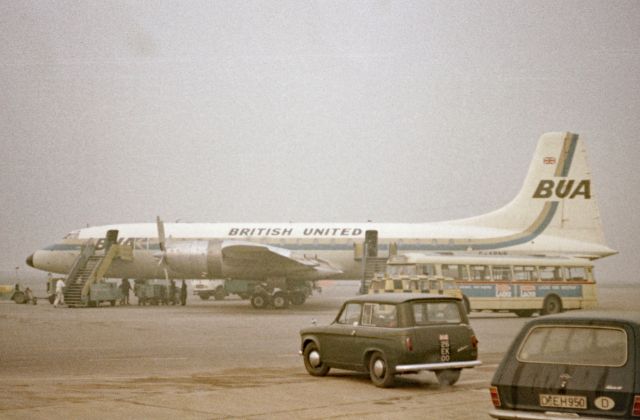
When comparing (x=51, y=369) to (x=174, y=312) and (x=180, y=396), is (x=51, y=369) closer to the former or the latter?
(x=180, y=396)

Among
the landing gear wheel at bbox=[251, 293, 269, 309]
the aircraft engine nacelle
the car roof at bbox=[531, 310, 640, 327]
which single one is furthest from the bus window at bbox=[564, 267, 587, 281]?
the car roof at bbox=[531, 310, 640, 327]

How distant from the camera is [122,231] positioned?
44750 mm

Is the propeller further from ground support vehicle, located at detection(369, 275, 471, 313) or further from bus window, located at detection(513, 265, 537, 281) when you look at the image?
bus window, located at detection(513, 265, 537, 281)

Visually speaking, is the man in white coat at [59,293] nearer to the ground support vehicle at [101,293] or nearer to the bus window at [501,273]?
the ground support vehicle at [101,293]

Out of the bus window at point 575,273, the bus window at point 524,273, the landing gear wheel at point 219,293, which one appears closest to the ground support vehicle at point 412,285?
the bus window at point 524,273

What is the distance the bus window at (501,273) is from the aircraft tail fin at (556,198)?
763 centimetres

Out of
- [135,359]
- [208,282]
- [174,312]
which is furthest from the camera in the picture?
[208,282]

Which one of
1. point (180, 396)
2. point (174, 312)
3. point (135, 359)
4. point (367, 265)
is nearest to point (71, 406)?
point (180, 396)

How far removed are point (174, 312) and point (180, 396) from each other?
25.5 metres

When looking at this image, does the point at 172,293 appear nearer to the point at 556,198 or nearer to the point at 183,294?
the point at 183,294

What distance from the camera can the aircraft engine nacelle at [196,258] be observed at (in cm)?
3966

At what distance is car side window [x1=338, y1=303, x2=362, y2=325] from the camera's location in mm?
14839

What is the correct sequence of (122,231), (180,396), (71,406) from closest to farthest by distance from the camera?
(71,406) → (180,396) → (122,231)

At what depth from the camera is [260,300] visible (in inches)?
1617
